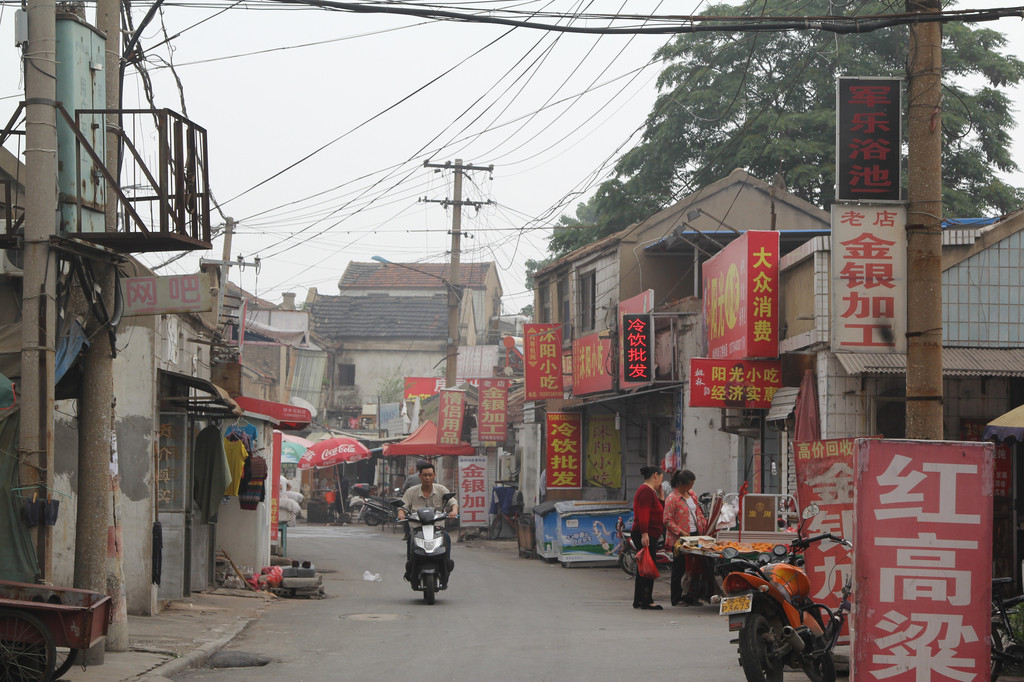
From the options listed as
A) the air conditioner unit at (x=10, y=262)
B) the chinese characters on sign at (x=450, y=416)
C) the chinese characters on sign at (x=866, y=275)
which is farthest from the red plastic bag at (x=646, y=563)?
the chinese characters on sign at (x=450, y=416)

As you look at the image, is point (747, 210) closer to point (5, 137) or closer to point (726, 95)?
point (726, 95)

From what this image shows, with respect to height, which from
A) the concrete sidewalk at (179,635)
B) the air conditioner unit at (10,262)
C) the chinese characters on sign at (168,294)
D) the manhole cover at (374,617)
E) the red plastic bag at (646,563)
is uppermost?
the air conditioner unit at (10,262)

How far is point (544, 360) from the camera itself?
27688 millimetres

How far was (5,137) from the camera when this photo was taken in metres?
10.3

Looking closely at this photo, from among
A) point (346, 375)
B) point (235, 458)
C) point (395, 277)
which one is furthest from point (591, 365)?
point (395, 277)

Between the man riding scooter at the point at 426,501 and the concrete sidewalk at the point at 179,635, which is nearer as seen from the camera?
the concrete sidewalk at the point at 179,635

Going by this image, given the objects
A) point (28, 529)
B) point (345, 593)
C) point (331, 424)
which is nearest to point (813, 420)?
point (345, 593)

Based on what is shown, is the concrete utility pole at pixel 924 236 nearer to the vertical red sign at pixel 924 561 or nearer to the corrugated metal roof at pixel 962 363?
the vertical red sign at pixel 924 561

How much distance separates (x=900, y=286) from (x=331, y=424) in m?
50.5

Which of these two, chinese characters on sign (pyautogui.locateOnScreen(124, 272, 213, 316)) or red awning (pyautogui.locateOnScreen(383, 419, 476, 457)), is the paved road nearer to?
chinese characters on sign (pyautogui.locateOnScreen(124, 272, 213, 316))

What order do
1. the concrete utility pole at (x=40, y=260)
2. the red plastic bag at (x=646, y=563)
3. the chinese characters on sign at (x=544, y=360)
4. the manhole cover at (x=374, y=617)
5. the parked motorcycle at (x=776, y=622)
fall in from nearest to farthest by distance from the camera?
the parked motorcycle at (x=776, y=622), the concrete utility pole at (x=40, y=260), the manhole cover at (x=374, y=617), the red plastic bag at (x=646, y=563), the chinese characters on sign at (x=544, y=360)

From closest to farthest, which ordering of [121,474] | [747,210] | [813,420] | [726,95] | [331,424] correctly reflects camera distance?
[121,474]
[813,420]
[747,210]
[726,95]
[331,424]

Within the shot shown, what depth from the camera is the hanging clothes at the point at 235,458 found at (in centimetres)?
1705

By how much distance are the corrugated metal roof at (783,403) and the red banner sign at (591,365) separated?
664 centimetres
